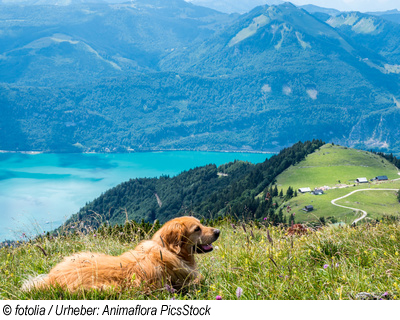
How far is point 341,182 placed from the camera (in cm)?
11294

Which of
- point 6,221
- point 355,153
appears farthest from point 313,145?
point 6,221

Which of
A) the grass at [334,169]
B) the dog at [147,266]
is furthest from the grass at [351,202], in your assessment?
the dog at [147,266]

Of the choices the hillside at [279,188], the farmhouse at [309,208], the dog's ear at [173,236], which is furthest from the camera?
the hillside at [279,188]

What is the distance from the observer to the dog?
450cm

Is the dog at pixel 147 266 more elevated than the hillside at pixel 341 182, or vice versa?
the dog at pixel 147 266

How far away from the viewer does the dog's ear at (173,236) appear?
5.08 meters

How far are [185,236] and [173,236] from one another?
0.50ft

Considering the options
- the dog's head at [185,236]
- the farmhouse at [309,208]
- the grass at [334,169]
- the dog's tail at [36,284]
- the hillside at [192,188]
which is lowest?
the hillside at [192,188]

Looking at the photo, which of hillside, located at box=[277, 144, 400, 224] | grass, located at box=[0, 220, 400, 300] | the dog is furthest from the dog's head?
hillside, located at box=[277, 144, 400, 224]

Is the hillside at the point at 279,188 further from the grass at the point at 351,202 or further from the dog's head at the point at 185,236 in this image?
the dog's head at the point at 185,236

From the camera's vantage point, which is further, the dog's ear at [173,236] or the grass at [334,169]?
the grass at [334,169]

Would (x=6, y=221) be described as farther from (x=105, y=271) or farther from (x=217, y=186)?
(x=105, y=271)

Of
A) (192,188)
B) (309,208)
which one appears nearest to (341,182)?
(309,208)
